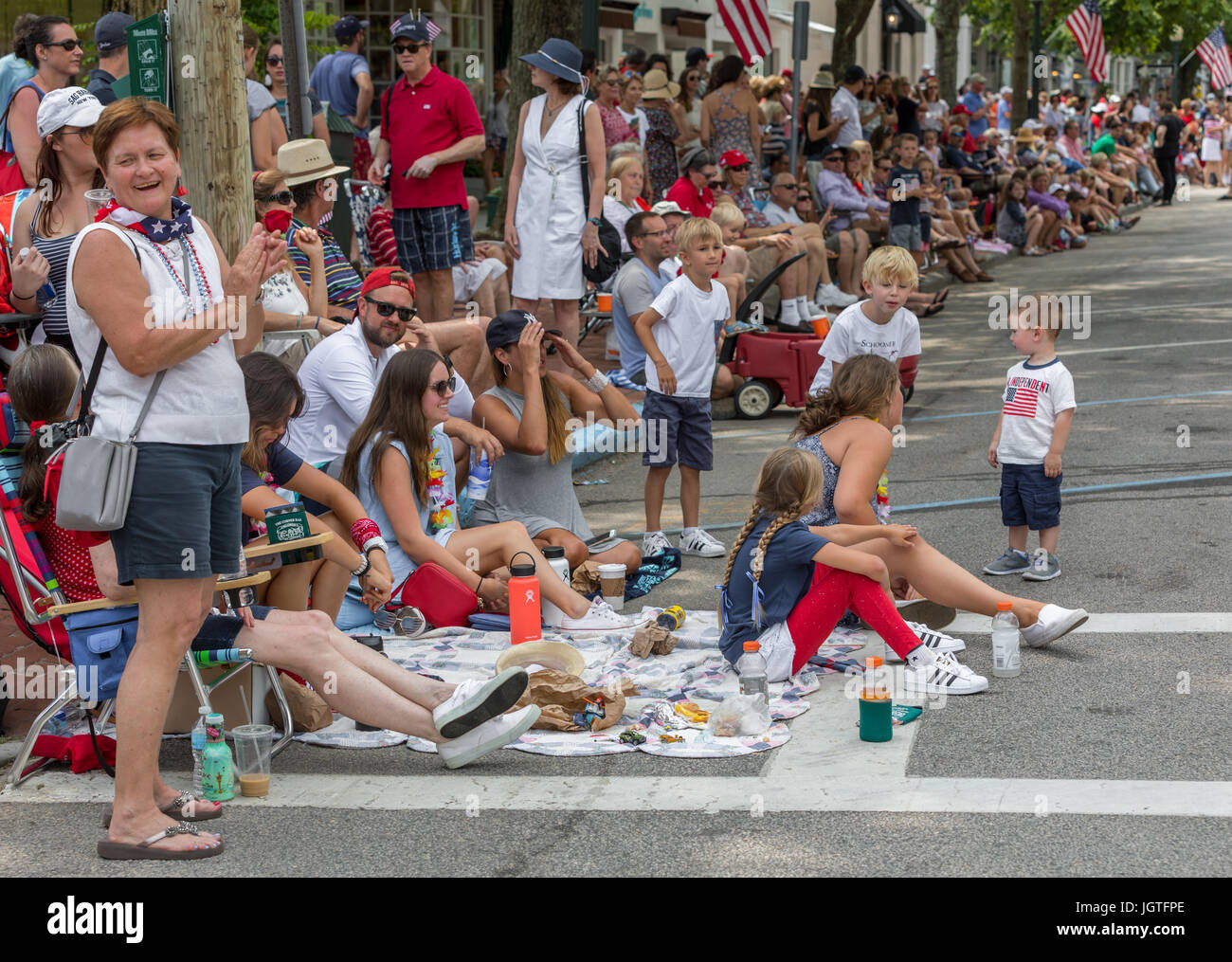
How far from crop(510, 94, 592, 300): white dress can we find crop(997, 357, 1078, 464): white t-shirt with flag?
12.6 ft

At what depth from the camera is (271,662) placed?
16.2 feet

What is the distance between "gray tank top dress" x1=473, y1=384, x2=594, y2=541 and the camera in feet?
24.2

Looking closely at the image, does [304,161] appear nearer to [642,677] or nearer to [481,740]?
[642,677]

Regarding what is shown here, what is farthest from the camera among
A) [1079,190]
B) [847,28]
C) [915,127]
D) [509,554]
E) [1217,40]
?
[1217,40]

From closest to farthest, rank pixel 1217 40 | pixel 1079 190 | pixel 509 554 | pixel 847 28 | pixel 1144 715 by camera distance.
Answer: pixel 1144 715, pixel 509 554, pixel 847 28, pixel 1079 190, pixel 1217 40

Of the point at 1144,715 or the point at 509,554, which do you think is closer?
the point at 1144,715

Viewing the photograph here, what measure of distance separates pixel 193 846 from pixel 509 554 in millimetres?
2757

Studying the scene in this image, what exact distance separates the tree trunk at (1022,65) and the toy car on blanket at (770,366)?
82.8ft

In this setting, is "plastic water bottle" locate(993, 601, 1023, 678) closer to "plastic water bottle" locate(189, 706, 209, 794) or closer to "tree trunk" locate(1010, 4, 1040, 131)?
"plastic water bottle" locate(189, 706, 209, 794)

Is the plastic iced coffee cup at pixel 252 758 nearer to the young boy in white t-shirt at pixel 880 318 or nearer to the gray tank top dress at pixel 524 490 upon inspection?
the gray tank top dress at pixel 524 490

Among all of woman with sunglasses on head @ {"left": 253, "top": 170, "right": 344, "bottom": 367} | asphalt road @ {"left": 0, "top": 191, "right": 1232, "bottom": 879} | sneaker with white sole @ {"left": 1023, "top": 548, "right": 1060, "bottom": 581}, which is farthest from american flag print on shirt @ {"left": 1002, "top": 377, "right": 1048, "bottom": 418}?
woman with sunglasses on head @ {"left": 253, "top": 170, "right": 344, "bottom": 367}

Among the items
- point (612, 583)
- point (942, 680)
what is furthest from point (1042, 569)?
point (612, 583)
